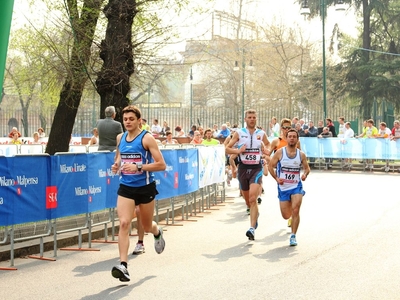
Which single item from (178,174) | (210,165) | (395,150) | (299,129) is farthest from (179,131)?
(178,174)

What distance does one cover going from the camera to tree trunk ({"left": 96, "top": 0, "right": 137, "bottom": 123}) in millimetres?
16203

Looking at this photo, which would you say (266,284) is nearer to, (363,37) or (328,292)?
(328,292)

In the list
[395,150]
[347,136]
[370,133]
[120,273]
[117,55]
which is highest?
[117,55]

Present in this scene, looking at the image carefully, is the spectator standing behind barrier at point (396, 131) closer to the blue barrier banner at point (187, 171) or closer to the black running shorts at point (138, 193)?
the blue barrier banner at point (187, 171)

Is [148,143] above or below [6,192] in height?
above

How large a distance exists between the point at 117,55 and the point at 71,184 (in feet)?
21.2

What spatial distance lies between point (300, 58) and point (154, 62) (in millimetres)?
37293

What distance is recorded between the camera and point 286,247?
11.1 meters

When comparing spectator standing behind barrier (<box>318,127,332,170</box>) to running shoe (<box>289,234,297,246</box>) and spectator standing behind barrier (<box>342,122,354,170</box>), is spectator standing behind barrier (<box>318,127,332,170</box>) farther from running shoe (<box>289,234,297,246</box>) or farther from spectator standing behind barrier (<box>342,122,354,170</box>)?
running shoe (<box>289,234,297,246</box>)

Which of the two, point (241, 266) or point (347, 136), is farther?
point (347, 136)

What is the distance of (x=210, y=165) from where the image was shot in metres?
17.5

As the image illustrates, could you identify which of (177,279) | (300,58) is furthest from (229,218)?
(300,58)

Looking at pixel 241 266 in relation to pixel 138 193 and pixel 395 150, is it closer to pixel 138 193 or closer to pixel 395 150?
pixel 138 193

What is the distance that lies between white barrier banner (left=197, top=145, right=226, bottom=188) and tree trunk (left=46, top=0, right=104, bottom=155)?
3.29 m
